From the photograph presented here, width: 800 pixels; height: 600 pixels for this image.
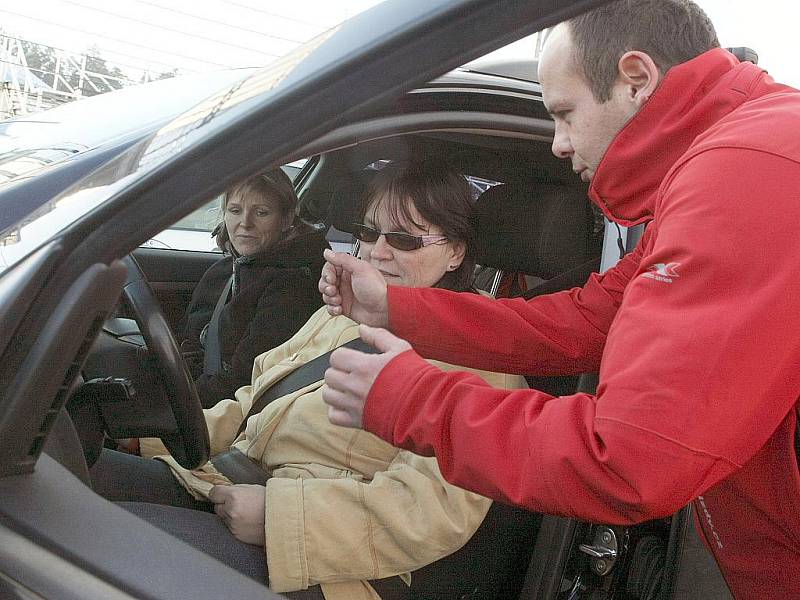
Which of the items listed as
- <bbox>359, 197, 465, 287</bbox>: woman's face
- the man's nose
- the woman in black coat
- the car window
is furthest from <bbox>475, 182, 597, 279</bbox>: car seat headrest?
the car window

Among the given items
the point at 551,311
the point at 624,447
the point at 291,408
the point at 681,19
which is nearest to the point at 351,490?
the point at 291,408

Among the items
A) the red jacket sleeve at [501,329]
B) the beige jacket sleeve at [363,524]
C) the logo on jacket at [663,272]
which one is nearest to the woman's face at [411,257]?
the red jacket sleeve at [501,329]

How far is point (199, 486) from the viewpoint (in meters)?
1.72

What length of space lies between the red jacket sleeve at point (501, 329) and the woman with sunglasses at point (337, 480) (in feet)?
0.60

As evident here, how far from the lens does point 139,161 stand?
0.88 metres

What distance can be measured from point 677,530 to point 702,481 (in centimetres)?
96

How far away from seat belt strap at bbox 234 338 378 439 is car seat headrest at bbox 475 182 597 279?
0.41 metres

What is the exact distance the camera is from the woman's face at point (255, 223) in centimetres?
274

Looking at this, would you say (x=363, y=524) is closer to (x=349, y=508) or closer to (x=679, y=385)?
(x=349, y=508)

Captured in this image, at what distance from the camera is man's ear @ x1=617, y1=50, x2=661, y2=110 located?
3.74 ft

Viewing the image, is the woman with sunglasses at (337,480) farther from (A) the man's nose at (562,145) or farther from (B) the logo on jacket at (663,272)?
(B) the logo on jacket at (663,272)

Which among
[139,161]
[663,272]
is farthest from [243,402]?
[663,272]

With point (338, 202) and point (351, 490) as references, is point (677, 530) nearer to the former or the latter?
point (351, 490)

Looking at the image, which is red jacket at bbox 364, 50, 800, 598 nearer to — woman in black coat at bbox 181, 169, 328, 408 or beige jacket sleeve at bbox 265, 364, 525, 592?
beige jacket sleeve at bbox 265, 364, 525, 592
